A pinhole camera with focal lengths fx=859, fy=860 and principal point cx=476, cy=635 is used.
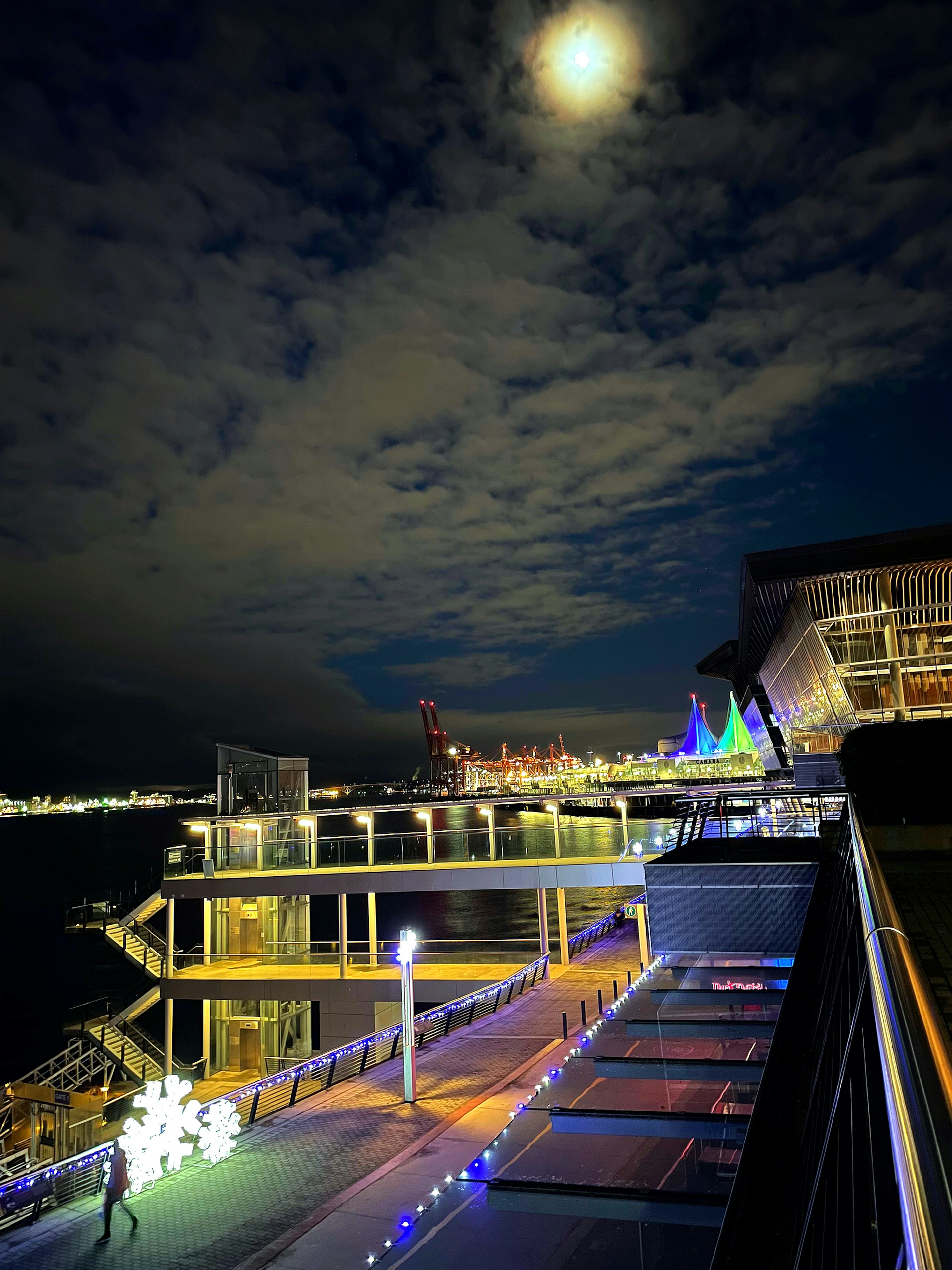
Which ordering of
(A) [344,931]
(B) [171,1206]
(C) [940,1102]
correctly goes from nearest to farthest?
(C) [940,1102], (B) [171,1206], (A) [344,931]

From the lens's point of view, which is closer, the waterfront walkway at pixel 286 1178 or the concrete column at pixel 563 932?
the waterfront walkway at pixel 286 1178

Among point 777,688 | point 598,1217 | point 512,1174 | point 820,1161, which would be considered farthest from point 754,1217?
point 777,688

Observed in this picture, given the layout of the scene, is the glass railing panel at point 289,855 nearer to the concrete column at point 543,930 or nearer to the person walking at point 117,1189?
the concrete column at point 543,930

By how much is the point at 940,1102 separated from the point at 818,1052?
3809 millimetres

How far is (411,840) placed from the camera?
21.4 metres

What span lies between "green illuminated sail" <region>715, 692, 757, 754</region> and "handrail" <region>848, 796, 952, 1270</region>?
273 ft

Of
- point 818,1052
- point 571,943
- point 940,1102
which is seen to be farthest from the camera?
point 571,943

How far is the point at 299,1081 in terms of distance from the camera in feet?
43.2

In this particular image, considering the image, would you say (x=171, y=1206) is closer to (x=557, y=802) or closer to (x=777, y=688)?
(x=557, y=802)

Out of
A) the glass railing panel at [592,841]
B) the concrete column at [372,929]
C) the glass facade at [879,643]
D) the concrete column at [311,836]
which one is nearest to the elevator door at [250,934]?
the concrete column at [311,836]

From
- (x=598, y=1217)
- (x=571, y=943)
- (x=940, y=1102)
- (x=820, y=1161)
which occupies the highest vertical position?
(x=940, y=1102)

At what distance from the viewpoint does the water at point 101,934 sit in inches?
1473

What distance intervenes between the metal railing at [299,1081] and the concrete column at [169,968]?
2.47 m

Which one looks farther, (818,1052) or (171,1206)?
(171,1206)
